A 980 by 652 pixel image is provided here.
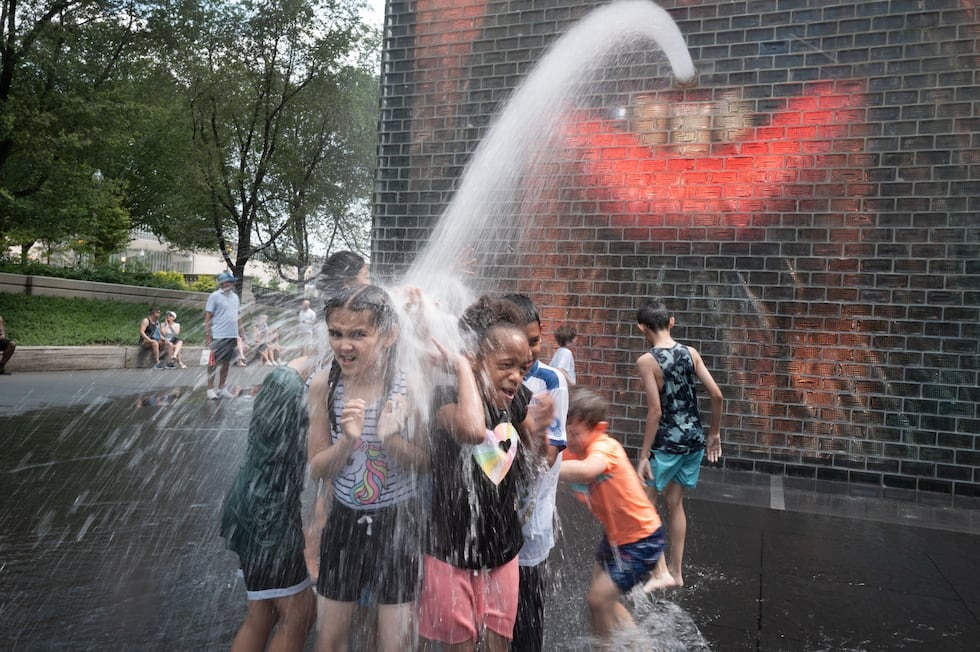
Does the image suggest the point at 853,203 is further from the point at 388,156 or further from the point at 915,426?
the point at 388,156

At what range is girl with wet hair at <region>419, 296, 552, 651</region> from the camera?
2605 mm

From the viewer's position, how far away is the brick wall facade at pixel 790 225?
7.95 meters

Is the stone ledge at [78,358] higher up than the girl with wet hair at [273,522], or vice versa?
the girl with wet hair at [273,522]

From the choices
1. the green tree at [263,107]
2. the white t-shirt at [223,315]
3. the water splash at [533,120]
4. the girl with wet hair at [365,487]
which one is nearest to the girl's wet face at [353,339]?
the girl with wet hair at [365,487]

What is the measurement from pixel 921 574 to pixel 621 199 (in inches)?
207

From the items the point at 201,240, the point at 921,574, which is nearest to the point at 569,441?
the point at 921,574

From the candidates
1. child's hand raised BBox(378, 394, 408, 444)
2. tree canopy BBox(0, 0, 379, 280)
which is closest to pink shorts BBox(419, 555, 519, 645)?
child's hand raised BBox(378, 394, 408, 444)

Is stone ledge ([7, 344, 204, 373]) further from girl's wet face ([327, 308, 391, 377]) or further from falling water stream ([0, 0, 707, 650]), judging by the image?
girl's wet face ([327, 308, 391, 377])

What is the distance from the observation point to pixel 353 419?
2500 millimetres

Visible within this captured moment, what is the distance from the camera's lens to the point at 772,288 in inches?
334

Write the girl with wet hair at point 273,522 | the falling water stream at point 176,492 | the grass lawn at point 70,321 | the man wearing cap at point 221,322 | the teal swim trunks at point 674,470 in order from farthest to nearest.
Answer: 1. the grass lawn at point 70,321
2. the man wearing cap at point 221,322
3. the teal swim trunks at point 674,470
4. the falling water stream at point 176,492
5. the girl with wet hair at point 273,522

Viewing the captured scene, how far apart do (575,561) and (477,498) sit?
2.77m

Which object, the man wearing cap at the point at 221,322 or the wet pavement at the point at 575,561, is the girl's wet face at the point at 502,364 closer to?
the wet pavement at the point at 575,561

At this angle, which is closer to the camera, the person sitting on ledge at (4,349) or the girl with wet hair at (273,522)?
the girl with wet hair at (273,522)
